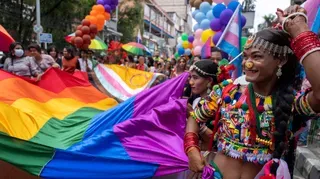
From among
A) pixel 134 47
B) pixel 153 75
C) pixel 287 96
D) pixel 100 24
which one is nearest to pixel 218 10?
pixel 153 75

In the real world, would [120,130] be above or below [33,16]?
below

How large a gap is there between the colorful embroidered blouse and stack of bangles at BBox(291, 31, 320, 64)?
296 mm

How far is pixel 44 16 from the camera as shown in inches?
793

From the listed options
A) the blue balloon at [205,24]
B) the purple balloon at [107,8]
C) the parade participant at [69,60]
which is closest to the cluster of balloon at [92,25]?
the purple balloon at [107,8]

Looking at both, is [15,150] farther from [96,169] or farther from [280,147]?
[280,147]

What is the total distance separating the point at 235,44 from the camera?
482 centimetres

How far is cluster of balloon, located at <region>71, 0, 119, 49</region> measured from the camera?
9.92 metres

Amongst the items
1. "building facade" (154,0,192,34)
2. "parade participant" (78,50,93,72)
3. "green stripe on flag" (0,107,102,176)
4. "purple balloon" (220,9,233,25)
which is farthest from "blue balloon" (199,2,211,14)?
"building facade" (154,0,192,34)

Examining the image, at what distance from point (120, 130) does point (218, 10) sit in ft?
17.3

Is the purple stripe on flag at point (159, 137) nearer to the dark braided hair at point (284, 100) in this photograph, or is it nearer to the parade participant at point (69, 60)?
the dark braided hair at point (284, 100)

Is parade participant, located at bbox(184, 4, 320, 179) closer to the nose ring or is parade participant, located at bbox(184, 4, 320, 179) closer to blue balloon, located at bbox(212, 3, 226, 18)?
the nose ring

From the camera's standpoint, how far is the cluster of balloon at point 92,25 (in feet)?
32.5

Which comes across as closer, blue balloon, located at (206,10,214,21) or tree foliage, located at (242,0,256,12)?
blue balloon, located at (206,10,214,21)

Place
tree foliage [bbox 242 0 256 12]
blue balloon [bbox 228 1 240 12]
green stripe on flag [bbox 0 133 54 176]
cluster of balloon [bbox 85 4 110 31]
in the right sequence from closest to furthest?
green stripe on flag [bbox 0 133 54 176] → blue balloon [bbox 228 1 240 12] → cluster of balloon [bbox 85 4 110 31] → tree foliage [bbox 242 0 256 12]
